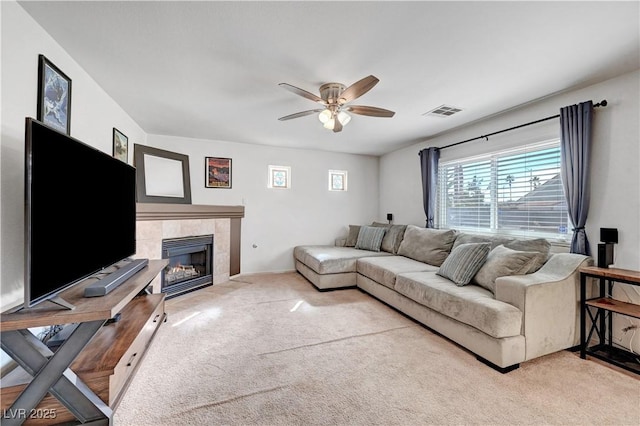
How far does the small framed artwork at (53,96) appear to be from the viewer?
1712 millimetres

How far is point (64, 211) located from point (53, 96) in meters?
1.03

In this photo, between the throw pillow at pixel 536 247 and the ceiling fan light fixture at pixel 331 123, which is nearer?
the throw pillow at pixel 536 247

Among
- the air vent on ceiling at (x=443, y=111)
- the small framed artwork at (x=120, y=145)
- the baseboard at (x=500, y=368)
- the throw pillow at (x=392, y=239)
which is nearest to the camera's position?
the baseboard at (x=500, y=368)

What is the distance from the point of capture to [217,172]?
4672mm

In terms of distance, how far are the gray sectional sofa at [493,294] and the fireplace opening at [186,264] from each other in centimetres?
251

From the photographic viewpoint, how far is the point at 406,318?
2955 mm

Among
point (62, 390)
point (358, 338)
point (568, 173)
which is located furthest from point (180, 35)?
point (568, 173)

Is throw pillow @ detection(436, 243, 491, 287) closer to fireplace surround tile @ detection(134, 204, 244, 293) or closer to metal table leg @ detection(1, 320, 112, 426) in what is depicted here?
metal table leg @ detection(1, 320, 112, 426)

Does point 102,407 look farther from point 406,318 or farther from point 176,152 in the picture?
point 176,152

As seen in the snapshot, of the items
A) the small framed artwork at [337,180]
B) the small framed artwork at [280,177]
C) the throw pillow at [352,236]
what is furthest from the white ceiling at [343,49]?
the throw pillow at [352,236]

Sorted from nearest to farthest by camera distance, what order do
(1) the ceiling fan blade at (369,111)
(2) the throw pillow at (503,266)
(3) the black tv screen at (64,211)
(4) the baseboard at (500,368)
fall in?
(3) the black tv screen at (64,211) < (4) the baseboard at (500,368) < (2) the throw pillow at (503,266) < (1) the ceiling fan blade at (369,111)

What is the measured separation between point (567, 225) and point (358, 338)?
238 centimetres

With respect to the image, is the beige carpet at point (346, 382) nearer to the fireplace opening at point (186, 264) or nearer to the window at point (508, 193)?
the fireplace opening at point (186, 264)

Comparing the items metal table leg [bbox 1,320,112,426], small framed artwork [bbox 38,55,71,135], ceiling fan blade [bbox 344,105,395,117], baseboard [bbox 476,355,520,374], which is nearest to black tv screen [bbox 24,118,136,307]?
metal table leg [bbox 1,320,112,426]
